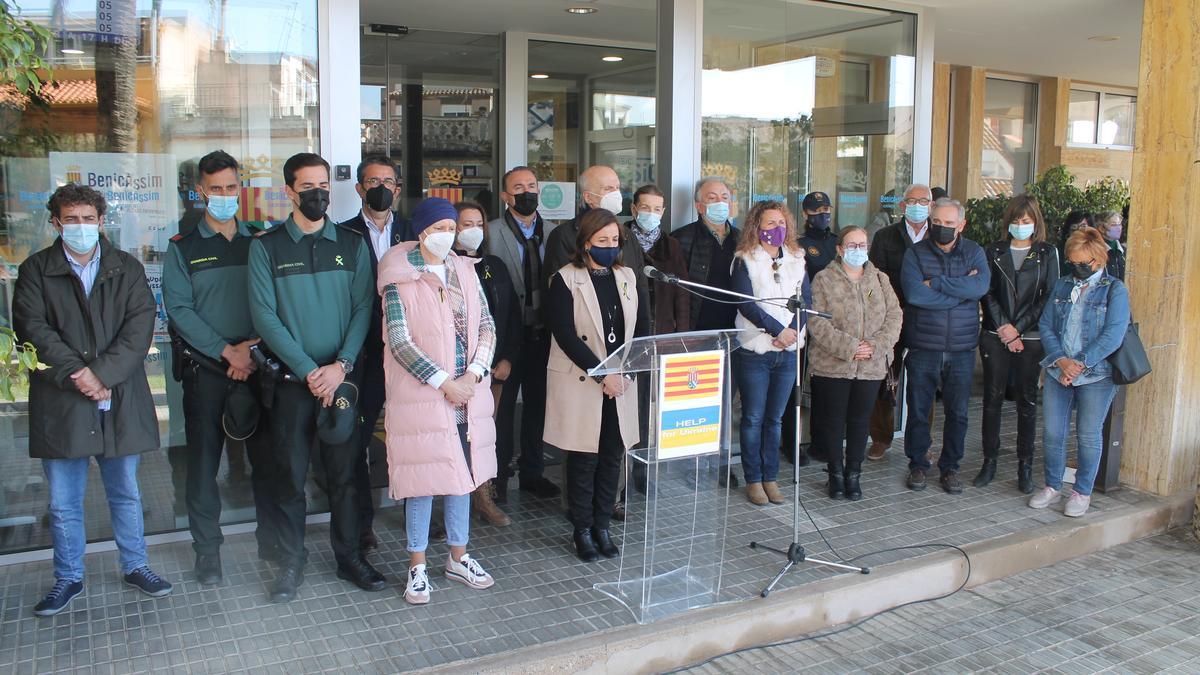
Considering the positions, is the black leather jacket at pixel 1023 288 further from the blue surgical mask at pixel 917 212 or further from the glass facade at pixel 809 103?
the glass facade at pixel 809 103

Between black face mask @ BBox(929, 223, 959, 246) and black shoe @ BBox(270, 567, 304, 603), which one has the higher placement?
black face mask @ BBox(929, 223, 959, 246)

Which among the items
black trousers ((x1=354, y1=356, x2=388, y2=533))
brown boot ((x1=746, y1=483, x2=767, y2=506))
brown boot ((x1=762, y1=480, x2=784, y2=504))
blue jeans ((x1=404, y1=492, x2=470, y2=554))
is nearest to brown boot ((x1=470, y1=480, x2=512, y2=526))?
black trousers ((x1=354, y1=356, x2=388, y2=533))

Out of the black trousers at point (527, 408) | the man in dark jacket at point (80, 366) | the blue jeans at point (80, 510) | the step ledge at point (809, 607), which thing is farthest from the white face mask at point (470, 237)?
the step ledge at point (809, 607)

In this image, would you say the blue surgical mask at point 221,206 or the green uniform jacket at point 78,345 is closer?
the green uniform jacket at point 78,345

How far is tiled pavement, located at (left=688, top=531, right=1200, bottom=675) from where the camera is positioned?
4.44 meters

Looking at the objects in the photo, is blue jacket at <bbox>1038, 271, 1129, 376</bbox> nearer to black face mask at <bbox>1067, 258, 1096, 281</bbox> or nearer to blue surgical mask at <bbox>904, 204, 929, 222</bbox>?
black face mask at <bbox>1067, 258, 1096, 281</bbox>

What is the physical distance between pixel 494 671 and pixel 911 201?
4440mm

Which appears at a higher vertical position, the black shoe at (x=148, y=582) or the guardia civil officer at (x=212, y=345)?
the guardia civil officer at (x=212, y=345)

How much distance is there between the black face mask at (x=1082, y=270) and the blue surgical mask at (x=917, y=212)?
1016mm

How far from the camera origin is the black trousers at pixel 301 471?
454 cm

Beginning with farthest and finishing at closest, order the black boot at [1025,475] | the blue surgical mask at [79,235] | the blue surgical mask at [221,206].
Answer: the black boot at [1025,475] < the blue surgical mask at [221,206] < the blue surgical mask at [79,235]

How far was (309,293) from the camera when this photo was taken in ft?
14.7

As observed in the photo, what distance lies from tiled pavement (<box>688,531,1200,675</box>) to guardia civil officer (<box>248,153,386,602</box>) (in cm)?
187

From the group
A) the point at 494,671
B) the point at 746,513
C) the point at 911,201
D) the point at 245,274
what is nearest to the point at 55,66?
the point at 245,274
